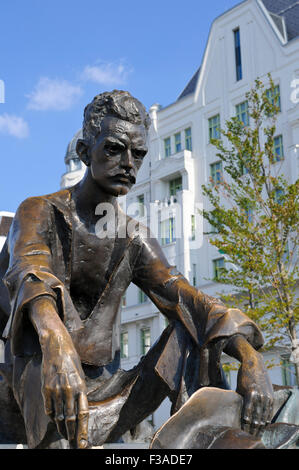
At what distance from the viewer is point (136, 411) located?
3105 millimetres

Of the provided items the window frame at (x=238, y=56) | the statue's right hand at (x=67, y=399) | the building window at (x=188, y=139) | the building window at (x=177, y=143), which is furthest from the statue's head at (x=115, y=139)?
the building window at (x=177, y=143)

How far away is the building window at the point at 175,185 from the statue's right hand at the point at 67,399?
31245 millimetres

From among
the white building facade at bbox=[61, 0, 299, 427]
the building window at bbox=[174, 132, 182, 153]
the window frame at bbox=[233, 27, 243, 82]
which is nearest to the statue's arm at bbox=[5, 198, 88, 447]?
the white building facade at bbox=[61, 0, 299, 427]

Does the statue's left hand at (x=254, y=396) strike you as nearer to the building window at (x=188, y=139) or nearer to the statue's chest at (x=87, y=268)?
the statue's chest at (x=87, y=268)

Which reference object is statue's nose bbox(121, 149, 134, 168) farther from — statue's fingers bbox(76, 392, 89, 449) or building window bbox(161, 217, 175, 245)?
building window bbox(161, 217, 175, 245)

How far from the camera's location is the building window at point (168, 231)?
105 feet

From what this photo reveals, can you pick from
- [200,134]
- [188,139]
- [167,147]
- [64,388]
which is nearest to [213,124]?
[200,134]

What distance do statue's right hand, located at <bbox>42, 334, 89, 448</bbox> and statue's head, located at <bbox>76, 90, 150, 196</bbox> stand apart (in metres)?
1.11

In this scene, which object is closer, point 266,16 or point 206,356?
point 206,356

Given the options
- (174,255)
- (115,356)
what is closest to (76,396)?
(115,356)

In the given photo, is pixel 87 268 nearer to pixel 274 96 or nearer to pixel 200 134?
pixel 274 96

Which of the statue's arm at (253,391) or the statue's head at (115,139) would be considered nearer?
the statue's arm at (253,391)
